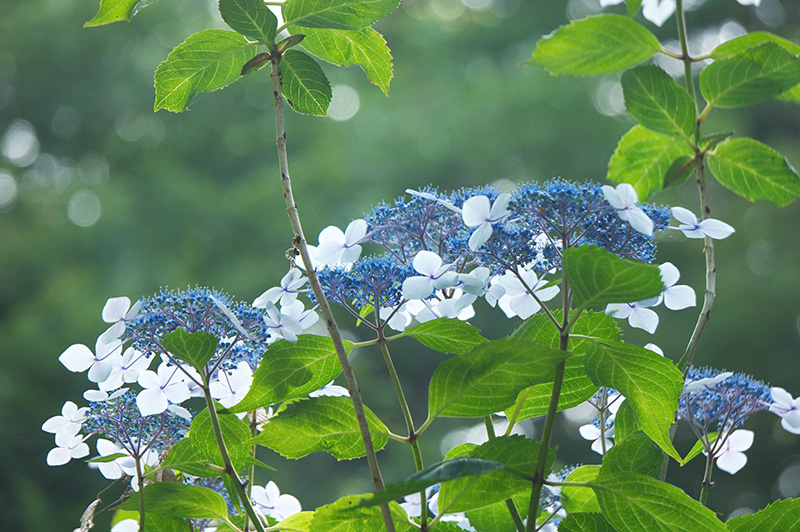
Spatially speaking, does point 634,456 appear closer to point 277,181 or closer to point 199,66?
point 199,66

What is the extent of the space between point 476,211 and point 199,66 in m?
0.19

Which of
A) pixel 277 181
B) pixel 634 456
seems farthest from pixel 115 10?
pixel 277 181

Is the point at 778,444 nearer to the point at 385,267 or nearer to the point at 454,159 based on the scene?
the point at 454,159

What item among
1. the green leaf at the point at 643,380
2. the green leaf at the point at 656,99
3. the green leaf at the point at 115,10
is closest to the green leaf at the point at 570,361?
the green leaf at the point at 643,380

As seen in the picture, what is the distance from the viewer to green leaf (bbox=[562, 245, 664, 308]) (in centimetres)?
34

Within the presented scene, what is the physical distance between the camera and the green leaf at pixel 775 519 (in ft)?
1.38

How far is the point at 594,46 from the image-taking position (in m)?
0.52

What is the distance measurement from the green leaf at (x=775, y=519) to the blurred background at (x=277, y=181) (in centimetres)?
330

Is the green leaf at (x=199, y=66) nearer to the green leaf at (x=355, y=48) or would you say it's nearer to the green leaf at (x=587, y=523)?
the green leaf at (x=355, y=48)

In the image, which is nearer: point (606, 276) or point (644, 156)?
point (606, 276)

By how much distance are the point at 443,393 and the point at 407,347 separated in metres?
4.06

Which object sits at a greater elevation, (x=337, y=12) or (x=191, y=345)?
(x=337, y=12)

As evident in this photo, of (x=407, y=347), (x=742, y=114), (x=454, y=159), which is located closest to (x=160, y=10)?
(x=454, y=159)

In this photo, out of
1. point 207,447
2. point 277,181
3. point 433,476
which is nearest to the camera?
point 433,476
